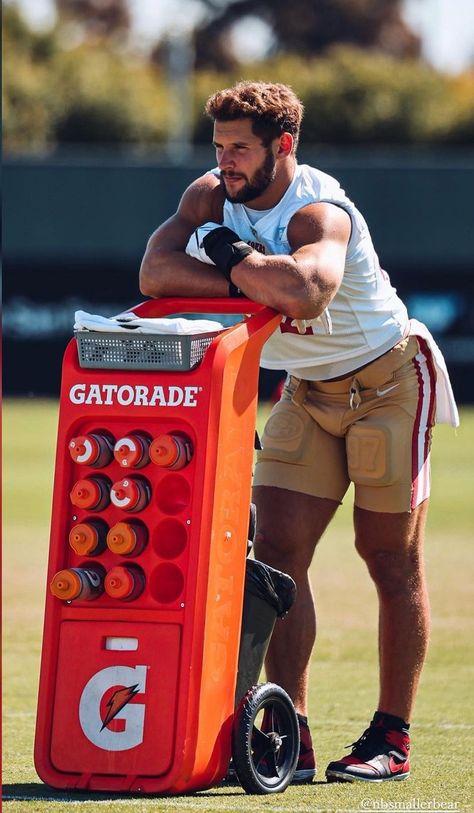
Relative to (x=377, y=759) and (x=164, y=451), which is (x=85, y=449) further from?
(x=377, y=759)

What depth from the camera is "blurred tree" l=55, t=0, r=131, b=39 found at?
191ft

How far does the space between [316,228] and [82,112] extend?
36988 millimetres

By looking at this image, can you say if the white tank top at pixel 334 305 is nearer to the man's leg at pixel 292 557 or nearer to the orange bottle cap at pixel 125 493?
the man's leg at pixel 292 557

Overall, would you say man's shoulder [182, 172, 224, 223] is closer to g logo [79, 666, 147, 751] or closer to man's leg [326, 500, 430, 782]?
man's leg [326, 500, 430, 782]

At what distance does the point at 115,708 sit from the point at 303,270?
4.70 feet

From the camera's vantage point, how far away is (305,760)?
17.4 ft

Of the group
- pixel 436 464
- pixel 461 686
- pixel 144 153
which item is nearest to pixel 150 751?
pixel 461 686

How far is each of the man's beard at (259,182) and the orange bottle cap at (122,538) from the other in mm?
1120

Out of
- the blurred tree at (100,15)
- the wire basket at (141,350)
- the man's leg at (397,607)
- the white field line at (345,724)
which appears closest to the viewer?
the wire basket at (141,350)

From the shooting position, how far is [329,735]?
19.9ft

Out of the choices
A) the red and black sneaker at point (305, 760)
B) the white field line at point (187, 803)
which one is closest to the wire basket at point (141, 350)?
the white field line at point (187, 803)

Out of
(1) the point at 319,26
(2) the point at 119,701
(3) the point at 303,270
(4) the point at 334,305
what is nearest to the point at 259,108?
(3) the point at 303,270

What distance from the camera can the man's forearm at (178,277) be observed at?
5.06 metres

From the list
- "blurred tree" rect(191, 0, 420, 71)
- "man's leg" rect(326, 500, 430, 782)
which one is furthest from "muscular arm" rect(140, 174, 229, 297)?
"blurred tree" rect(191, 0, 420, 71)
